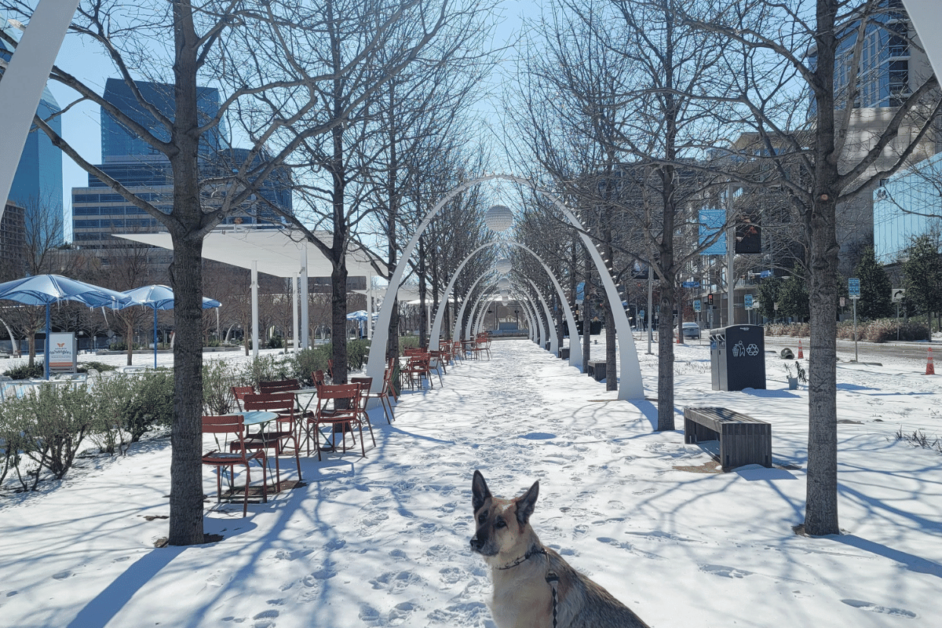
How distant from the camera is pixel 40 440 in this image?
24.4 ft

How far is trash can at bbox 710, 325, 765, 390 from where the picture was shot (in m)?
14.2

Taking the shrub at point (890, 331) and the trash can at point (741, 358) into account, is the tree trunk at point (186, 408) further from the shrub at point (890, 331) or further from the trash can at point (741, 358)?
the shrub at point (890, 331)

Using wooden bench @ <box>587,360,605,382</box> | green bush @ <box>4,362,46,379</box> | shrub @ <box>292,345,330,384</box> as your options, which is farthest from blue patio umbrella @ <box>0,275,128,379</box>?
wooden bench @ <box>587,360,605,382</box>

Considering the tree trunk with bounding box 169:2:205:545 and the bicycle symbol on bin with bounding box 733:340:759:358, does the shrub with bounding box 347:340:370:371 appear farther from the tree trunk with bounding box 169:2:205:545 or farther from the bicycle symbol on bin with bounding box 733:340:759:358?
the tree trunk with bounding box 169:2:205:545

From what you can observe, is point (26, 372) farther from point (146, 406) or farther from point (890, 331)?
point (890, 331)

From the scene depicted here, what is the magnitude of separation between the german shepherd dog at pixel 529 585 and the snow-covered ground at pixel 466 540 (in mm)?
1125

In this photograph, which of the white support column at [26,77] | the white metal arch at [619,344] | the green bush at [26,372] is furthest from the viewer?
the green bush at [26,372]

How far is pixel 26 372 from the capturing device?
20.9 meters

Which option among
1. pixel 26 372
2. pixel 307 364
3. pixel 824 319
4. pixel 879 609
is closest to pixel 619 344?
pixel 824 319

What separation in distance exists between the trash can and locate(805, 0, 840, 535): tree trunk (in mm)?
9787

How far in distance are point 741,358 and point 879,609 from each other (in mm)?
11428

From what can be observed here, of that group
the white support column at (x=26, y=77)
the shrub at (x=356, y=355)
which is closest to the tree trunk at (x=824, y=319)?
the white support column at (x=26, y=77)

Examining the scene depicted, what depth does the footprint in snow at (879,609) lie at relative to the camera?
3439mm

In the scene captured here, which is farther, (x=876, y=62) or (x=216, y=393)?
(x=216, y=393)
